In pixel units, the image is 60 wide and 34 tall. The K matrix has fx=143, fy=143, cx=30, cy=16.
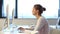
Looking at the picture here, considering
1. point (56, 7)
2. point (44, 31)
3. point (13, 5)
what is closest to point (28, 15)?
point (13, 5)

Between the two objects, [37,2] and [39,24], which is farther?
[37,2]

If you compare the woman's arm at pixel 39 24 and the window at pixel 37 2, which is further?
the window at pixel 37 2

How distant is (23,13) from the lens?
464 centimetres

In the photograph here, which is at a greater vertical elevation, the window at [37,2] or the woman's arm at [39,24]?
the window at [37,2]

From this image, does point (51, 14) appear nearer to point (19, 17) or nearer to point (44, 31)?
point (19, 17)

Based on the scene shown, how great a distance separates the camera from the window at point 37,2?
14.9 feet

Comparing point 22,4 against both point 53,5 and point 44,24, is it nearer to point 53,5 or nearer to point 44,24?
point 53,5

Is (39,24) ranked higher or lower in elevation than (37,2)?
lower

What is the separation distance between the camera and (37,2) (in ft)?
15.0

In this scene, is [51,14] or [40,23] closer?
[40,23]

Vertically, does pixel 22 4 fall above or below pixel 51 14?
above

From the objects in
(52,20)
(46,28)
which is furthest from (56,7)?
(46,28)

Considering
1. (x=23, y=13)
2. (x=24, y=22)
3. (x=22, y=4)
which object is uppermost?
(x=22, y=4)

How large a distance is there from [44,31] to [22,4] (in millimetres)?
2207
